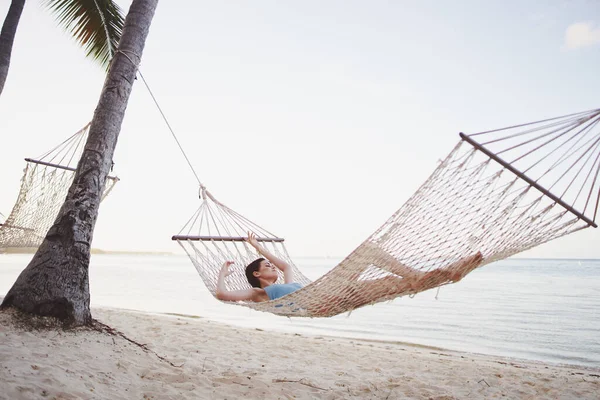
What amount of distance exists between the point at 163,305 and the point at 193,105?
4.04 m

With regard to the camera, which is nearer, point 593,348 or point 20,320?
point 20,320

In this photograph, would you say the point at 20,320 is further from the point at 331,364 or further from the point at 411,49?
the point at 411,49

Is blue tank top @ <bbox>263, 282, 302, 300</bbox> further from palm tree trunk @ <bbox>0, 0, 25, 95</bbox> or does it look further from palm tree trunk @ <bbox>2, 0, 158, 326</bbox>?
palm tree trunk @ <bbox>0, 0, 25, 95</bbox>

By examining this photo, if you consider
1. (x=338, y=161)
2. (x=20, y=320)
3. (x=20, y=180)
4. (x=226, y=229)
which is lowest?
(x=20, y=320)

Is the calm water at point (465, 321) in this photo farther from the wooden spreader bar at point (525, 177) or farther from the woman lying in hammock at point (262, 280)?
the wooden spreader bar at point (525, 177)

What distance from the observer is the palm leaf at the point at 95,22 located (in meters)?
3.81

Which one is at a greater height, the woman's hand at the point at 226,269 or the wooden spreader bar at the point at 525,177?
the wooden spreader bar at the point at 525,177

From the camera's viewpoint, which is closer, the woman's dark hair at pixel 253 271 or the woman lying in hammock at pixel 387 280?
the woman lying in hammock at pixel 387 280

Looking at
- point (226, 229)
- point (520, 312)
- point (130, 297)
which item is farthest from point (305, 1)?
point (130, 297)

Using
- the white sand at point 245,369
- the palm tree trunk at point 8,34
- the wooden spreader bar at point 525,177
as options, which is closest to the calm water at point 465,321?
the white sand at point 245,369

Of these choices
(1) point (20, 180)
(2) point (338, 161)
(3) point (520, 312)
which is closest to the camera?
(1) point (20, 180)

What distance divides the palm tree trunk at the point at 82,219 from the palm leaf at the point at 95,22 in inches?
63.6

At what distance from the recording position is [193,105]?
790 cm

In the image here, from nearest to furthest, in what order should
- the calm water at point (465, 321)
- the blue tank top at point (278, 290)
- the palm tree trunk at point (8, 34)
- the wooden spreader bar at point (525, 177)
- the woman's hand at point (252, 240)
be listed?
the wooden spreader bar at point (525, 177) → the blue tank top at point (278, 290) → the woman's hand at point (252, 240) → the palm tree trunk at point (8, 34) → the calm water at point (465, 321)
